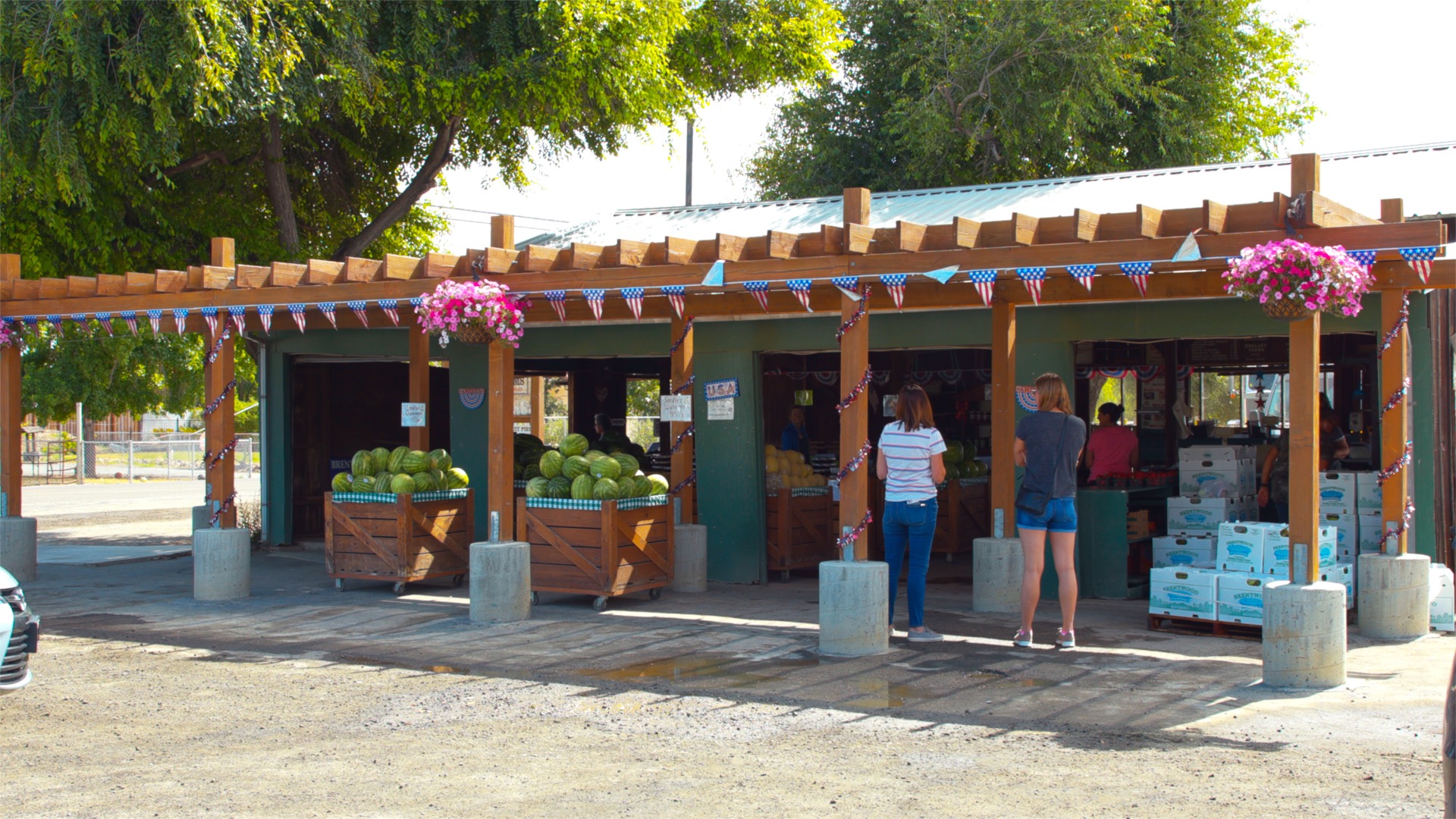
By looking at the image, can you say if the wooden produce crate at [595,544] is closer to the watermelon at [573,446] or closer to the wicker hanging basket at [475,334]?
the watermelon at [573,446]

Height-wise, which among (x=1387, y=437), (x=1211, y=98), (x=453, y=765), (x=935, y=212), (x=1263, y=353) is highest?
(x=1211, y=98)

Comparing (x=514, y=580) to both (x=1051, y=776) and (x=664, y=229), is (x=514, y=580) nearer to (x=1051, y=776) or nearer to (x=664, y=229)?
(x=1051, y=776)

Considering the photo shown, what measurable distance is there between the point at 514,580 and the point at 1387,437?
6.19 m

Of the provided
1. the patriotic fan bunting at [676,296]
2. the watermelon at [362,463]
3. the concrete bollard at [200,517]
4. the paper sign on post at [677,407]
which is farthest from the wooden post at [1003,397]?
the concrete bollard at [200,517]

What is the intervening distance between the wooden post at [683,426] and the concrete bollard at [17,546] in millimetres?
6285

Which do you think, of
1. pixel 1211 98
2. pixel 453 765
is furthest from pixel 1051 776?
pixel 1211 98

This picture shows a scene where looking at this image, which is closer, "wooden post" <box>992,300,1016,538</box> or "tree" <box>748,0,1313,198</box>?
"wooden post" <box>992,300,1016,538</box>

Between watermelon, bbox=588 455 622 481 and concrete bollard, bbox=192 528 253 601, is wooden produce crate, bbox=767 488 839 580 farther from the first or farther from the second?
concrete bollard, bbox=192 528 253 601

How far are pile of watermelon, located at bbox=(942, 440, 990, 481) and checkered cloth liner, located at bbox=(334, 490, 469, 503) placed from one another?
5130 millimetres

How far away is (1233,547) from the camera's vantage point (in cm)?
892

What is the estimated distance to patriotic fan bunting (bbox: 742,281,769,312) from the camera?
8.56m

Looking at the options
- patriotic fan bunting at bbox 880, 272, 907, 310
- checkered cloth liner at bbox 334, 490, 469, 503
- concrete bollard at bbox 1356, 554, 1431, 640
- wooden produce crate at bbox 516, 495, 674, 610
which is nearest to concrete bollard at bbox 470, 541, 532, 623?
wooden produce crate at bbox 516, 495, 674, 610

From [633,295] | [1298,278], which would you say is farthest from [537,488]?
[1298,278]

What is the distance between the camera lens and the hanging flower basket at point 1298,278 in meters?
A: 6.53
